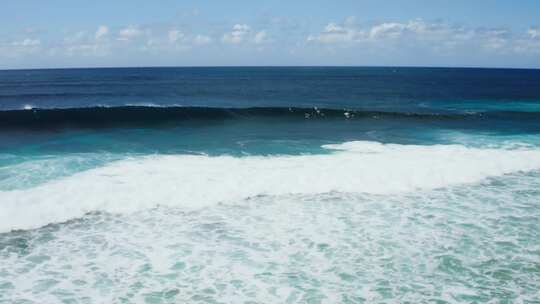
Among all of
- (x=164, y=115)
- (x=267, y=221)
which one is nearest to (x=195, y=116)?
(x=164, y=115)

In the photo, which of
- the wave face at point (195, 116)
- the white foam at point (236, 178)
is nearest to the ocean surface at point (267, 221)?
the white foam at point (236, 178)

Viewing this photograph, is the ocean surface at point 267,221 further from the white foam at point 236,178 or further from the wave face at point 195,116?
the wave face at point 195,116

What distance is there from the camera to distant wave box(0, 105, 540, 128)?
878 inches

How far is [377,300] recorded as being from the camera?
6.19 m

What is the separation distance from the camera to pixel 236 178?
11.8 m

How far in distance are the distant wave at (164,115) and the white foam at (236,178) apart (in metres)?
9.66

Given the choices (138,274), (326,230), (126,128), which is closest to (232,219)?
(326,230)

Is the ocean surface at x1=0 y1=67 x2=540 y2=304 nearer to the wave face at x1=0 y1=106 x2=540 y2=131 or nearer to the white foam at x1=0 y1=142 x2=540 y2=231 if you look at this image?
the white foam at x1=0 y1=142 x2=540 y2=231

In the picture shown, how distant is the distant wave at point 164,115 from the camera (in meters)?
22.3

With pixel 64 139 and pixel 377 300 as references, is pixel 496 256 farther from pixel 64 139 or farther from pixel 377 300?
pixel 64 139

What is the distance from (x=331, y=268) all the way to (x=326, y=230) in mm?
1526

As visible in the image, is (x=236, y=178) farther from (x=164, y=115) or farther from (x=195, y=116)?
(x=164, y=115)

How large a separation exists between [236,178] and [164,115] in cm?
1434

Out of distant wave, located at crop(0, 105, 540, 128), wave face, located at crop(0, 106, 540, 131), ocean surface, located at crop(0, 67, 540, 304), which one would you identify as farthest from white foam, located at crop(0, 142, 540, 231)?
distant wave, located at crop(0, 105, 540, 128)
